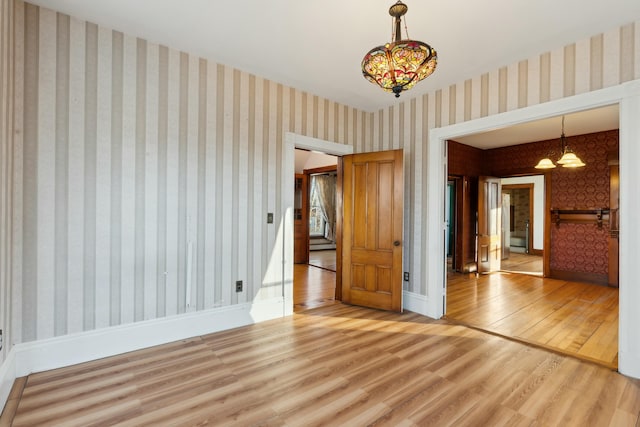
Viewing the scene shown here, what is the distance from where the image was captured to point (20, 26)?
2283 millimetres

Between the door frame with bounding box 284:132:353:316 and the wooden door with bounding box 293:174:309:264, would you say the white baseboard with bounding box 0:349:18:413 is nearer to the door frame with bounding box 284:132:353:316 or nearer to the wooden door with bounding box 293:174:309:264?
the door frame with bounding box 284:132:353:316

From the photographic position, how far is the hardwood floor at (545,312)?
303cm

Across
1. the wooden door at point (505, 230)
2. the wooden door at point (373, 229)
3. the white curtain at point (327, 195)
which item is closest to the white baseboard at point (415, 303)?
the wooden door at point (373, 229)

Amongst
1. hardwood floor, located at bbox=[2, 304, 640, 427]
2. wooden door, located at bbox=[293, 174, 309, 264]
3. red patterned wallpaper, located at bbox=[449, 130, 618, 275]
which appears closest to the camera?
hardwood floor, located at bbox=[2, 304, 640, 427]

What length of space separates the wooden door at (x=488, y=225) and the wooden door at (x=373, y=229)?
3.50 metres

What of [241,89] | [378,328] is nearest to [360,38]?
[241,89]

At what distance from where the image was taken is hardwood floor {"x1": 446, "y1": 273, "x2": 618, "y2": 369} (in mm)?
3029

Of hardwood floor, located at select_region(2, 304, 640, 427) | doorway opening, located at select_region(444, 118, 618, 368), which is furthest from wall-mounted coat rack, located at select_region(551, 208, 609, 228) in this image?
hardwood floor, located at select_region(2, 304, 640, 427)

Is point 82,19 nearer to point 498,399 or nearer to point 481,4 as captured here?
point 481,4

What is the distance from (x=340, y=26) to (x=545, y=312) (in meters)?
4.16

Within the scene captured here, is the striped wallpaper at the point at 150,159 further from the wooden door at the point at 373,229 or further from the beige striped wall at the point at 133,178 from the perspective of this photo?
the wooden door at the point at 373,229

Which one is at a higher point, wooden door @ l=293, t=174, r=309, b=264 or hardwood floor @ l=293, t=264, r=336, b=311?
wooden door @ l=293, t=174, r=309, b=264

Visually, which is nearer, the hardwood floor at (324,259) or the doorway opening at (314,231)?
the doorway opening at (314,231)

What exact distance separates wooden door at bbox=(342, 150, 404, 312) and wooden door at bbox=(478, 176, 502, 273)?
3.50 meters
